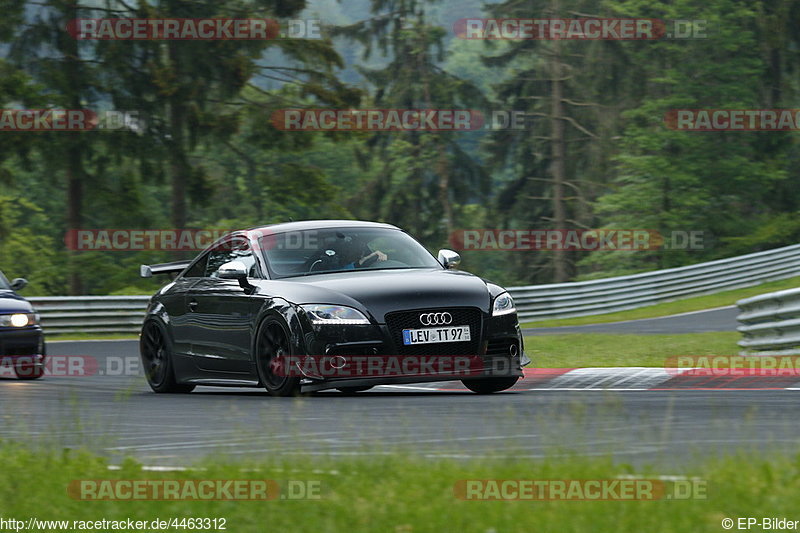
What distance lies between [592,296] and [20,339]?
792 inches

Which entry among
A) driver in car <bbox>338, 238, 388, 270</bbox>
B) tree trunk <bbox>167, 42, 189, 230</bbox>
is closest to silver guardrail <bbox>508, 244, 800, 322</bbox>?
tree trunk <bbox>167, 42, 189, 230</bbox>

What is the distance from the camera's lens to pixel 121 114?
41312mm

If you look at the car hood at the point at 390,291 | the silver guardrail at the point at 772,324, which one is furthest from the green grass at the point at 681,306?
the car hood at the point at 390,291

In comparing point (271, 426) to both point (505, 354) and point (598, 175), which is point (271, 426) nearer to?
point (505, 354)

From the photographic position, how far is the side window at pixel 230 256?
12.2 meters

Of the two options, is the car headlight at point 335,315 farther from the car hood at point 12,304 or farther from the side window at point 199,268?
the car hood at point 12,304

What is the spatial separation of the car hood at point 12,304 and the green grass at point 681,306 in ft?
56.9

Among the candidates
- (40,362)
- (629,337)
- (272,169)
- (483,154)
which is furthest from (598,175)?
(40,362)

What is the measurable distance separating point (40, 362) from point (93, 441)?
27.1 feet

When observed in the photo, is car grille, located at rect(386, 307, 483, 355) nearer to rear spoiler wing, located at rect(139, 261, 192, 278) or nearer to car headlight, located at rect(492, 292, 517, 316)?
car headlight, located at rect(492, 292, 517, 316)

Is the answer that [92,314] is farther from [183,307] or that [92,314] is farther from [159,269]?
[183,307]

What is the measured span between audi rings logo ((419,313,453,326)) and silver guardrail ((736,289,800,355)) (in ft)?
18.5

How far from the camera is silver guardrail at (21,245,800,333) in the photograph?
2992 cm

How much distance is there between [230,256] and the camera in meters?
12.6
